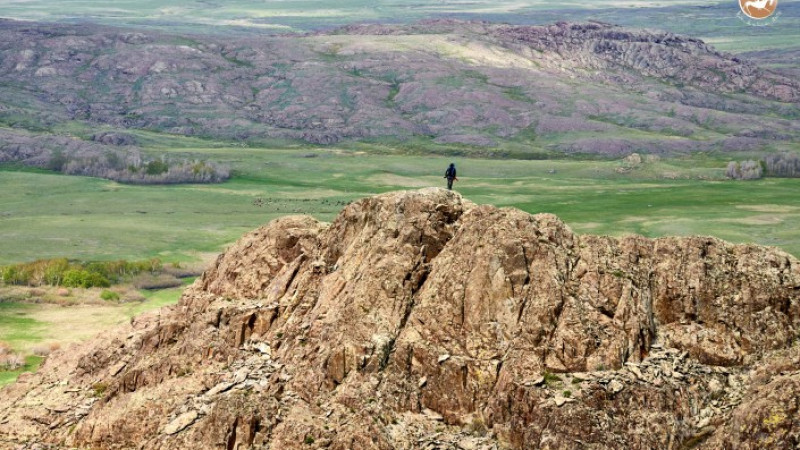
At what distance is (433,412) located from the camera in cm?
2856

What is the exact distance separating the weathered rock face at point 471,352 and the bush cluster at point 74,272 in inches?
1807

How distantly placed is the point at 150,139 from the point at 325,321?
167 meters

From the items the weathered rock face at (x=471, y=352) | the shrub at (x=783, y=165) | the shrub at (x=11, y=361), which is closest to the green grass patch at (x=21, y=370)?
the shrub at (x=11, y=361)

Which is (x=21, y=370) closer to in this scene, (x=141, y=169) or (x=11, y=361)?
(x=11, y=361)

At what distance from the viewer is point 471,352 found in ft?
95.1

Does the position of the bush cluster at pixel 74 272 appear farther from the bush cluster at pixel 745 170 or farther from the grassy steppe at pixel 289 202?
the bush cluster at pixel 745 170

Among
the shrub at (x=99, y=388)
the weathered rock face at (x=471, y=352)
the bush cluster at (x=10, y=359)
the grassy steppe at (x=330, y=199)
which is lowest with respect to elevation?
the grassy steppe at (x=330, y=199)

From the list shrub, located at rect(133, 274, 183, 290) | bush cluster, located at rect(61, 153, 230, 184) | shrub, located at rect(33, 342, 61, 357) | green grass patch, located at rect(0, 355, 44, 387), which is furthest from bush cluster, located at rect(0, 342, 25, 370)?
bush cluster, located at rect(61, 153, 230, 184)

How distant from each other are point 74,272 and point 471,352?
57.7 meters

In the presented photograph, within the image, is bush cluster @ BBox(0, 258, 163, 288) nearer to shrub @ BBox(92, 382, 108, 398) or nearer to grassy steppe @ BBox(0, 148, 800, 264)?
grassy steppe @ BBox(0, 148, 800, 264)

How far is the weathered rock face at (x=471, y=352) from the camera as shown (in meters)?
26.8

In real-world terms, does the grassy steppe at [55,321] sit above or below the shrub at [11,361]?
below

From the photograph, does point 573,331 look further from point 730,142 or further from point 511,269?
point 730,142

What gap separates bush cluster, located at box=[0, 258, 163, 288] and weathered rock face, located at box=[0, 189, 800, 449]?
151 ft
